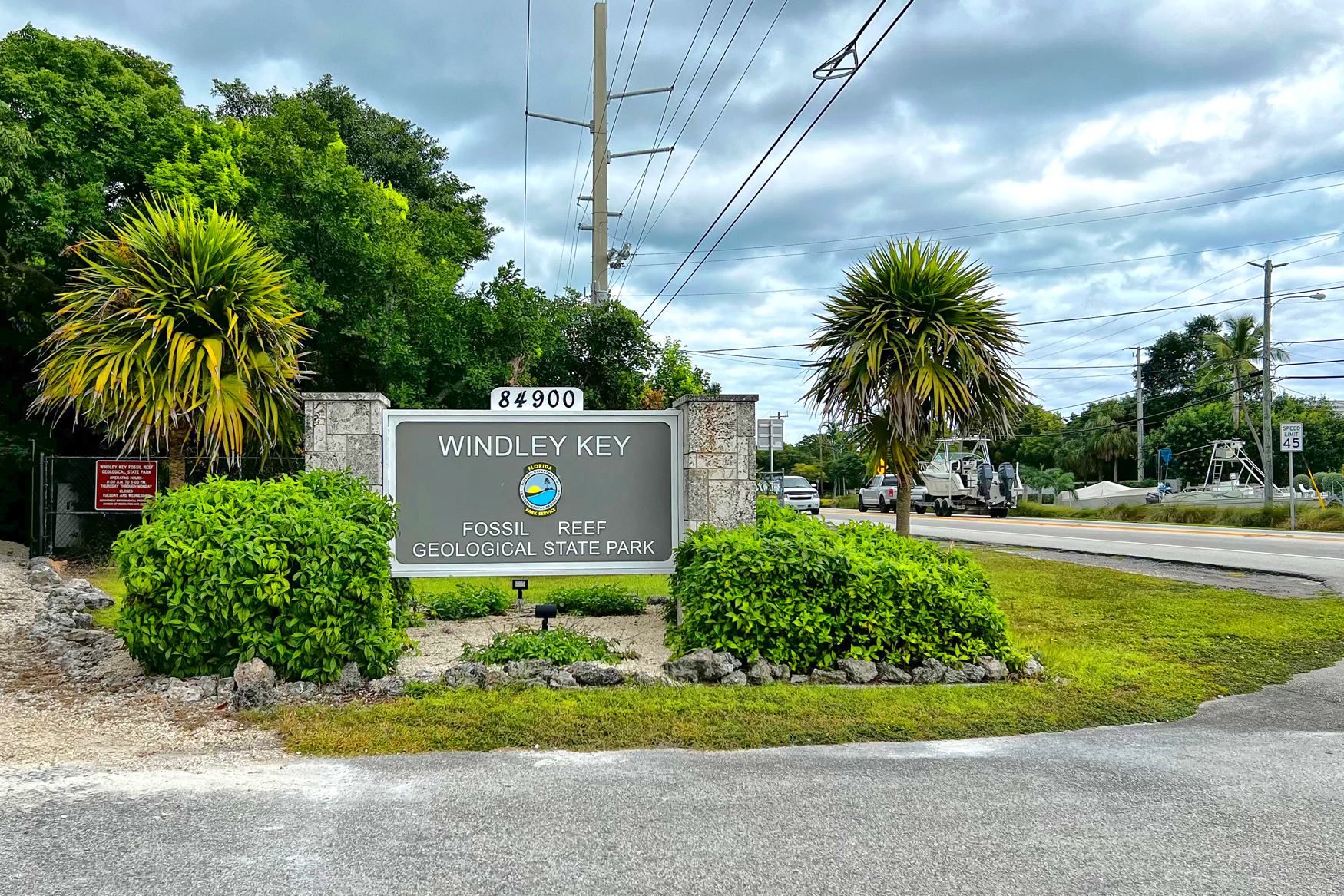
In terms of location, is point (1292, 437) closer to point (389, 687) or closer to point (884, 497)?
point (884, 497)

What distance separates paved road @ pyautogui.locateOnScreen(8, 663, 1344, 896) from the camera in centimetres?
367

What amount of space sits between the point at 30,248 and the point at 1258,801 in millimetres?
19331

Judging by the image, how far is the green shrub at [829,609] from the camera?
7086 millimetres

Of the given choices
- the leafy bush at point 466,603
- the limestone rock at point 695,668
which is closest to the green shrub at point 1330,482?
the leafy bush at point 466,603

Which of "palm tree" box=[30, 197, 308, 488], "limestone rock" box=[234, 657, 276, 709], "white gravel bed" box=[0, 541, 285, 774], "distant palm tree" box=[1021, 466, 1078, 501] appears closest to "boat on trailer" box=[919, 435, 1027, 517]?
"distant palm tree" box=[1021, 466, 1078, 501]

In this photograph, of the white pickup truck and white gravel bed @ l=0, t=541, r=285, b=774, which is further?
the white pickup truck

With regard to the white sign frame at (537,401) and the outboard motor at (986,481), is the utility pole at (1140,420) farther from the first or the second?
the white sign frame at (537,401)

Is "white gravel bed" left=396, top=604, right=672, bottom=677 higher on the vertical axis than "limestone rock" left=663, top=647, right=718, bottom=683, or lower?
lower

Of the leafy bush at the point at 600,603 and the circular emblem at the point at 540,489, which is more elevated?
the circular emblem at the point at 540,489

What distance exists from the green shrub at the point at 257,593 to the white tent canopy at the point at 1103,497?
36.2 metres

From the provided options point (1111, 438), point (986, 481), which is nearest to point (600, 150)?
point (986, 481)

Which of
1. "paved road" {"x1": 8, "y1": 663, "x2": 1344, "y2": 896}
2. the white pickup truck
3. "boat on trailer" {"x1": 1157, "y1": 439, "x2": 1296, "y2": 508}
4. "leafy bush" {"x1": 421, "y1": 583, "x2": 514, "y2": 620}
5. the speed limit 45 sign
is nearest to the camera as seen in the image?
"paved road" {"x1": 8, "y1": 663, "x2": 1344, "y2": 896}

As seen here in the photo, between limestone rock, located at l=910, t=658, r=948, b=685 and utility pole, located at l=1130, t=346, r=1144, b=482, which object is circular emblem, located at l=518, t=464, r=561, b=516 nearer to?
limestone rock, located at l=910, t=658, r=948, b=685

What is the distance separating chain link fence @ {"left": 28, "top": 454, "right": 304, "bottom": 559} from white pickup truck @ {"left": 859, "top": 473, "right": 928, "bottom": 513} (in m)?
28.5
